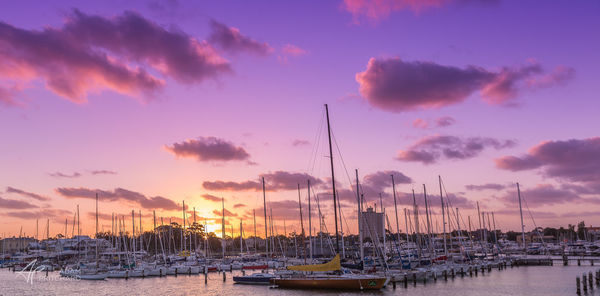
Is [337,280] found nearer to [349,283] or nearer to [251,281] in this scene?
[349,283]

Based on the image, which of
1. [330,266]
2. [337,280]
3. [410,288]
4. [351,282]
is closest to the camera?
[337,280]

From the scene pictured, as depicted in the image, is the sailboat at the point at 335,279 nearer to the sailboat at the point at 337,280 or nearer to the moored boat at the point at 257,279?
the sailboat at the point at 337,280

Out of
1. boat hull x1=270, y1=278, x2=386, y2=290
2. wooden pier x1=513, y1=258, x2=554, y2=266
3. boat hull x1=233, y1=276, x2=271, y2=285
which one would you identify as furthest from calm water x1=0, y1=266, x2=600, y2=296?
wooden pier x1=513, y1=258, x2=554, y2=266

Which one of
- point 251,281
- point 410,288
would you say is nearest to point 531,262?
point 410,288

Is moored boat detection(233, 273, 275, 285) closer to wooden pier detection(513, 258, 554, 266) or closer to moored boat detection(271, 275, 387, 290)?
moored boat detection(271, 275, 387, 290)

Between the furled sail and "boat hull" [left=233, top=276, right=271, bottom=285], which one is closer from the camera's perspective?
the furled sail

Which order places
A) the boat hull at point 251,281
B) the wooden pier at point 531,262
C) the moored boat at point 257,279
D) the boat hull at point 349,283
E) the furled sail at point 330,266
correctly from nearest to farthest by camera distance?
the boat hull at point 349,283 → the furled sail at point 330,266 → the moored boat at point 257,279 → the boat hull at point 251,281 → the wooden pier at point 531,262

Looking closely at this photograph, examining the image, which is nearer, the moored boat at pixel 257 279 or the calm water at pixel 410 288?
the calm water at pixel 410 288

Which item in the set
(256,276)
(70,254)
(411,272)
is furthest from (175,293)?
(70,254)

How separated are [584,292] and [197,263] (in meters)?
73.4

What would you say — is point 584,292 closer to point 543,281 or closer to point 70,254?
point 543,281

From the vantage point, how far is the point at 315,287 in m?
53.9

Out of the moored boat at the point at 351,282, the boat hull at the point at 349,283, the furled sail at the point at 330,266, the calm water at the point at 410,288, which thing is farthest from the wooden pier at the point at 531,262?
the furled sail at the point at 330,266

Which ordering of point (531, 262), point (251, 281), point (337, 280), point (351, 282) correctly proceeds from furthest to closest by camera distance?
point (531, 262), point (251, 281), point (351, 282), point (337, 280)
